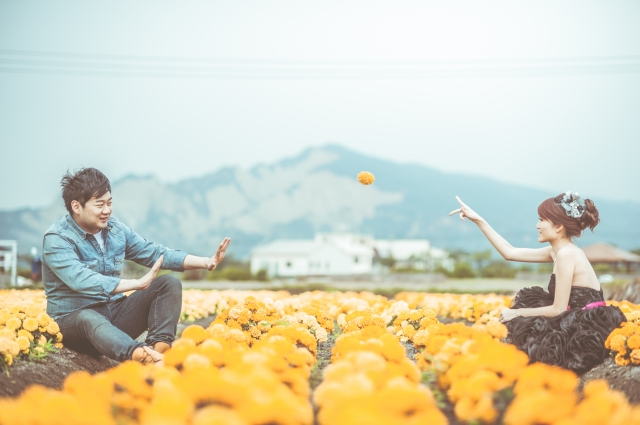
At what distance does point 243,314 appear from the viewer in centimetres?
514

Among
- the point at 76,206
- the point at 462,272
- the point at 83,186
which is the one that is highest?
the point at 83,186

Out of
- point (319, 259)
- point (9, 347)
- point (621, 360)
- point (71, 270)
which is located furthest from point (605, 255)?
point (319, 259)

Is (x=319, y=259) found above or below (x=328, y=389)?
below

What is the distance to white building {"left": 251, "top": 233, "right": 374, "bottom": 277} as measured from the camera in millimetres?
93062

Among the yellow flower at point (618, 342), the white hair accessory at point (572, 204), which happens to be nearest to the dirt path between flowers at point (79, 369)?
the yellow flower at point (618, 342)

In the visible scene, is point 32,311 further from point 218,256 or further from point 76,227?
point 218,256

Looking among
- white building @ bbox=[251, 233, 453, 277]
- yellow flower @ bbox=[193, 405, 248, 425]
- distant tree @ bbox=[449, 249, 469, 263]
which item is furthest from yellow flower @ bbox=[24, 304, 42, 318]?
distant tree @ bbox=[449, 249, 469, 263]

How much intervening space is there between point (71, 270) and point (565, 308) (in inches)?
141

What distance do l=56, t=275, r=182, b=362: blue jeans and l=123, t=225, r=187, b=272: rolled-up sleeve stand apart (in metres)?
0.40

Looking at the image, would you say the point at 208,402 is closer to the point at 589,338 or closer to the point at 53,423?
the point at 53,423

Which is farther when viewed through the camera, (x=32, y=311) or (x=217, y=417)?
(x=32, y=311)

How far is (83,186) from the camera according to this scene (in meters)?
4.51

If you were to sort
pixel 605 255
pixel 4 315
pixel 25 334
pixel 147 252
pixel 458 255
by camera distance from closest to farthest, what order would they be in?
pixel 25 334 → pixel 4 315 → pixel 147 252 → pixel 605 255 → pixel 458 255

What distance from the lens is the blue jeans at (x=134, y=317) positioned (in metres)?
4.45
